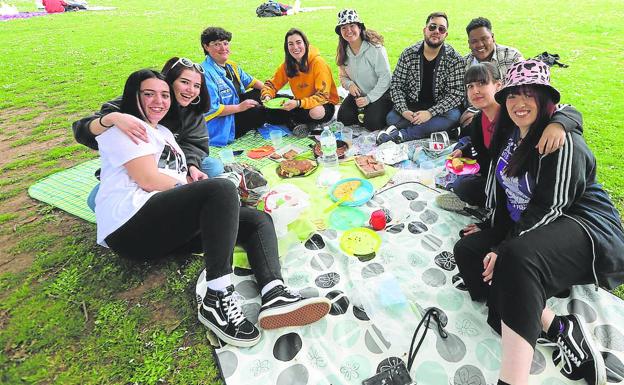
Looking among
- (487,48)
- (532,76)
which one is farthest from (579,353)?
(487,48)

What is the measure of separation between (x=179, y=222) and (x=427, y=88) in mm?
3956

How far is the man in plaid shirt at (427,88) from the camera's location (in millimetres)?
4945

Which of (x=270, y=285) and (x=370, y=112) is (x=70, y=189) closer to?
(x=270, y=285)

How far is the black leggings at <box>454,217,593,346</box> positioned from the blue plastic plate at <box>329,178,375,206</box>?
1723 mm

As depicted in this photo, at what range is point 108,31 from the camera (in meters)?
15.7

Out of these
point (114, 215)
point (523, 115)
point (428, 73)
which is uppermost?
point (523, 115)

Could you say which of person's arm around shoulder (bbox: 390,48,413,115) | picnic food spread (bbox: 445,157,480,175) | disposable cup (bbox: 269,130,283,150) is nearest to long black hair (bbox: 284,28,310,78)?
disposable cup (bbox: 269,130,283,150)

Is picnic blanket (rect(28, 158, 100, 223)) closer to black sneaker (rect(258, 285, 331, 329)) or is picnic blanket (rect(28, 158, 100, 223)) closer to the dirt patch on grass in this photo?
the dirt patch on grass

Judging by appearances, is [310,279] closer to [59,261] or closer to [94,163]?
[59,261]

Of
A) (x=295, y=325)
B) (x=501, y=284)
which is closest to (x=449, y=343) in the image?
(x=501, y=284)

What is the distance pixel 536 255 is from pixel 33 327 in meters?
3.46

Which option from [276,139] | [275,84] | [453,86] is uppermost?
[453,86]

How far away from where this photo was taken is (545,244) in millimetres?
2119

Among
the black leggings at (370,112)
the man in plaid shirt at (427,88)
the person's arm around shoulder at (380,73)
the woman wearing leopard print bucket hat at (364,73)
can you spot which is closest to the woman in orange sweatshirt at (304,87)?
the black leggings at (370,112)
